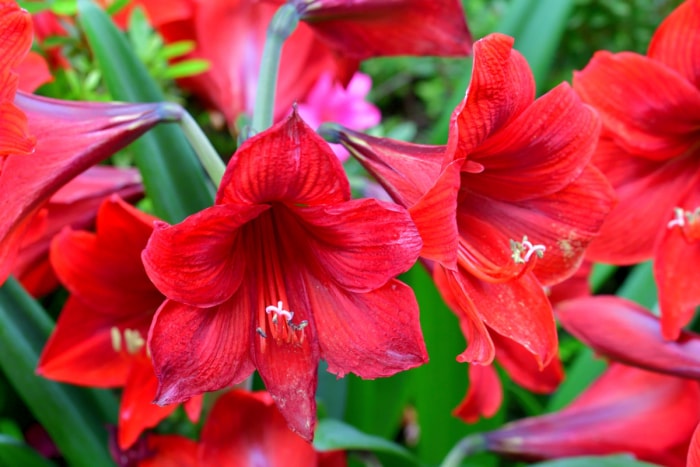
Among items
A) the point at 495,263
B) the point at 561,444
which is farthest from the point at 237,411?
the point at 561,444

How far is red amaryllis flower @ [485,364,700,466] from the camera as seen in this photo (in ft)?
2.95

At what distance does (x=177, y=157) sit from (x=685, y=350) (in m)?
0.62

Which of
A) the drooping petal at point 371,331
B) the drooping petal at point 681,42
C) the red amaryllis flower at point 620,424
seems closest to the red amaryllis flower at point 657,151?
the drooping petal at point 681,42

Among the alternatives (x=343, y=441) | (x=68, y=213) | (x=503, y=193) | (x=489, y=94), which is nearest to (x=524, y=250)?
(x=503, y=193)

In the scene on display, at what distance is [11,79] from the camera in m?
0.58

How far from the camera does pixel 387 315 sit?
0.63 m

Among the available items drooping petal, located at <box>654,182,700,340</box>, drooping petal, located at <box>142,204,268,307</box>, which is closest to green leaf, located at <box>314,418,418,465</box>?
drooping petal, located at <box>142,204,268,307</box>

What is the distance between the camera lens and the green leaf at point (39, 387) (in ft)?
2.84

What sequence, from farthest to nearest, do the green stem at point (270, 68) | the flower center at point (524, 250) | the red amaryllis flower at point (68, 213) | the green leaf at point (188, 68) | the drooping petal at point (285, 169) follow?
the green leaf at point (188, 68)
the red amaryllis flower at point (68, 213)
the green stem at point (270, 68)
the flower center at point (524, 250)
the drooping petal at point (285, 169)

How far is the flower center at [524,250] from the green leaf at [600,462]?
29cm

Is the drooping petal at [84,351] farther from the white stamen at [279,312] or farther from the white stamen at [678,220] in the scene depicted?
the white stamen at [678,220]

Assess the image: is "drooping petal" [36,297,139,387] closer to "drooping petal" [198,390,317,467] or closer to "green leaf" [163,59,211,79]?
"drooping petal" [198,390,317,467]

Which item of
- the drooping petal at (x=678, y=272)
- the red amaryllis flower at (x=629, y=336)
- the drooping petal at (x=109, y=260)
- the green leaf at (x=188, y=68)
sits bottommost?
the red amaryllis flower at (x=629, y=336)

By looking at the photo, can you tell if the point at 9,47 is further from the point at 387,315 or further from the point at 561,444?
the point at 561,444
